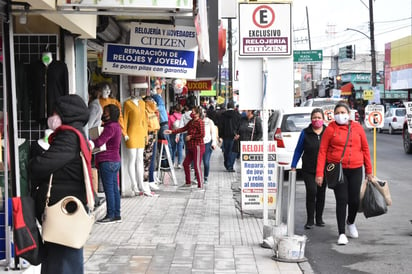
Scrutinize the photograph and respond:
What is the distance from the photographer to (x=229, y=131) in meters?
18.7

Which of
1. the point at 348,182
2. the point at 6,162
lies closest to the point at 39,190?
the point at 6,162

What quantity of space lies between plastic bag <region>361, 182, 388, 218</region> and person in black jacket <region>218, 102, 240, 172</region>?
9567 millimetres

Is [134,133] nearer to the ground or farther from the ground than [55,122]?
nearer to the ground

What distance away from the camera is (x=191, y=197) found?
1336cm

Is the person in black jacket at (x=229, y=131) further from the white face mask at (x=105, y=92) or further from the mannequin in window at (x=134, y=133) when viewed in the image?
the white face mask at (x=105, y=92)

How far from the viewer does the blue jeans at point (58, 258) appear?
5.01m

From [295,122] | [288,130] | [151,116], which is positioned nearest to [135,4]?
[151,116]

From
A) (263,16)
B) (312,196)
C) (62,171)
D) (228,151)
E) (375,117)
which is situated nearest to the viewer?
(62,171)

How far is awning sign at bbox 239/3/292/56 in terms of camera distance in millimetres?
8359

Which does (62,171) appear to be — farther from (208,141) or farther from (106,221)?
(208,141)

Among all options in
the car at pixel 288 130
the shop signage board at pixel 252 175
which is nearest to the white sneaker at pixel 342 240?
the shop signage board at pixel 252 175

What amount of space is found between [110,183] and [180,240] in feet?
5.72

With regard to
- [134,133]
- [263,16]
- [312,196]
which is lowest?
[312,196]

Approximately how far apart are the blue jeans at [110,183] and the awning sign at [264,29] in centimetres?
289
